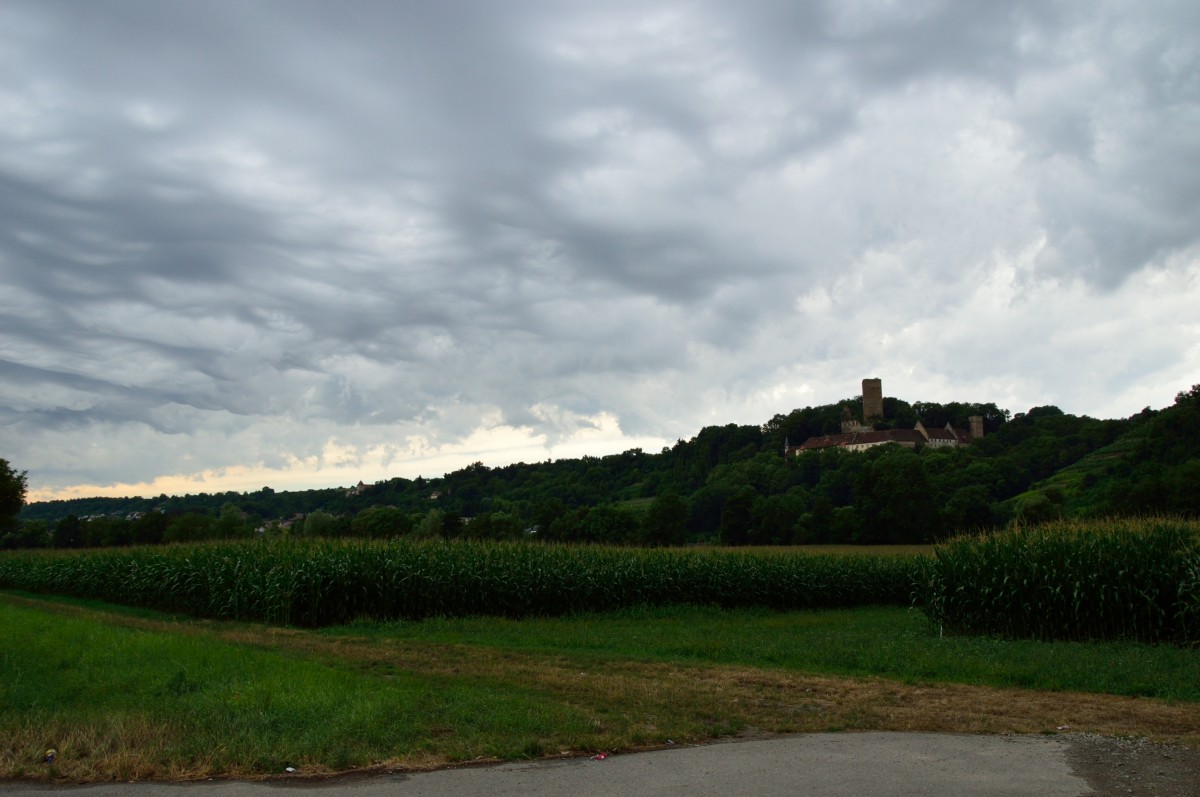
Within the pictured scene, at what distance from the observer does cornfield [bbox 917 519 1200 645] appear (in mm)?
17516

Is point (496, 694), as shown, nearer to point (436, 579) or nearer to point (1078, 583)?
point (436, 579)

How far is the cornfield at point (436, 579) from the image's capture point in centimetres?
2266

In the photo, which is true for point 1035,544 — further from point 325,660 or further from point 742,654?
point 325,660

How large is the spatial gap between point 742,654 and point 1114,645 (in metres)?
7.35

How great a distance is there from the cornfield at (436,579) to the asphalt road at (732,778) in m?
16.0

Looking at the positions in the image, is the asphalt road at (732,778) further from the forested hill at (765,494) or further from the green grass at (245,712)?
the forested hill at (765,494)

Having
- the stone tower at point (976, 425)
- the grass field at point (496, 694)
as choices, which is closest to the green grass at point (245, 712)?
the grass field at point (496, 694)

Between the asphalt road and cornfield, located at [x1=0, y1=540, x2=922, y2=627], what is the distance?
16.0 meters

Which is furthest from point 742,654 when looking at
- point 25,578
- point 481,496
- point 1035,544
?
point 481,496

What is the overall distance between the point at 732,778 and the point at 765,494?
94.2 metres

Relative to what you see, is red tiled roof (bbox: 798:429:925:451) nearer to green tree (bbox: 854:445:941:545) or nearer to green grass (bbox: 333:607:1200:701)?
green tree (bbox: 854:445:941:545)

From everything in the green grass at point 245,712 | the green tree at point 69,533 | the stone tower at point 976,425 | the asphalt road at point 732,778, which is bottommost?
the asphalt road at point 732,778

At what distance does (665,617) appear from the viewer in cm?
2605

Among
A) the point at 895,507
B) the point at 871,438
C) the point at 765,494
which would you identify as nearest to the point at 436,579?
the point at 895,507
